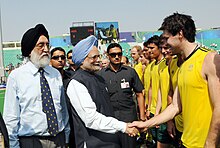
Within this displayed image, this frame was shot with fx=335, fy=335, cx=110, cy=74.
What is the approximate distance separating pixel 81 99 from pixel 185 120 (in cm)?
97

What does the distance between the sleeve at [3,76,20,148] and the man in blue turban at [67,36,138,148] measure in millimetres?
523

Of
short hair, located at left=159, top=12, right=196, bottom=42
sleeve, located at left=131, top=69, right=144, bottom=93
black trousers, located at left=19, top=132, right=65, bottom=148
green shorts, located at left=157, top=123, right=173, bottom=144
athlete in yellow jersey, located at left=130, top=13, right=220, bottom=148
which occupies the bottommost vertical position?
green shorts, located at left=157, top=123, right=173, bottom=144

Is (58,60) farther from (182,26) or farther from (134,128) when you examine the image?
(182,26)

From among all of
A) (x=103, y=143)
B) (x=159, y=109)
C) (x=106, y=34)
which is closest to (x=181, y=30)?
(x=103, y=143)

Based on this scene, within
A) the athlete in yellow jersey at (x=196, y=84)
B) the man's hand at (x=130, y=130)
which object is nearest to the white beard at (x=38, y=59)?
the man's hand at (x=130, y=130)

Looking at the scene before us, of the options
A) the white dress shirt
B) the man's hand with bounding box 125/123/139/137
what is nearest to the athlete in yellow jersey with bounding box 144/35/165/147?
the man's hand with bounding box 125/123/139/137

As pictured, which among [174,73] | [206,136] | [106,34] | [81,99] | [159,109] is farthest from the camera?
[106,34]

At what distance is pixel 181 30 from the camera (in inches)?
123

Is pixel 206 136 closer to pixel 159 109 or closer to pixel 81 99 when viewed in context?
pixel 81 99

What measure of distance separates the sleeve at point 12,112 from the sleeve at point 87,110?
54cm

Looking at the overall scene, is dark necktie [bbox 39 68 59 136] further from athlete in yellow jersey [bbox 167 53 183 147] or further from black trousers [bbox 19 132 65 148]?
athlete in yellow jersey [bbox 167 53 183 147]

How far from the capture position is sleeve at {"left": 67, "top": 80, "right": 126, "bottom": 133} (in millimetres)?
3047

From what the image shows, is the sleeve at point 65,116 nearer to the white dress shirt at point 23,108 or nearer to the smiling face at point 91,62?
the white dress shirt at point 23,108

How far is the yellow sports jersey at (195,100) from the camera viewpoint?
2795mm
